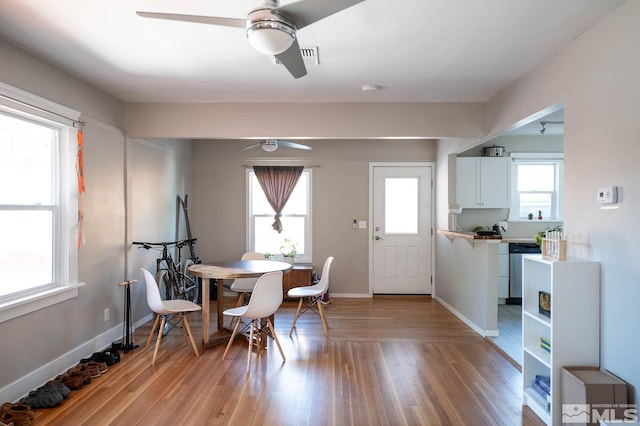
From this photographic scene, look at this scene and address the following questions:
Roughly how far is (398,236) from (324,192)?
141 cm

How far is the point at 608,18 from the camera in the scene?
91.6 inches

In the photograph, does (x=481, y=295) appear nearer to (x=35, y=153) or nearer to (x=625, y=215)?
(x=625, y=215)

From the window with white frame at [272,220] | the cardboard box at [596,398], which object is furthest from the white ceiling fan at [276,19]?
the window with white frame at [272,220]

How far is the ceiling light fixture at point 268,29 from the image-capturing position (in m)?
1.75

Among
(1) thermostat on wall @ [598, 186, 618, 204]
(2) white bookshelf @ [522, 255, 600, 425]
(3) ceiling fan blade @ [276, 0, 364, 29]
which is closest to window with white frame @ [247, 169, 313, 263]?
(2) white bookshelf @ [522, 255, 600, 425]

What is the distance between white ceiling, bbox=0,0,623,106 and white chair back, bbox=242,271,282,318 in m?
1.80

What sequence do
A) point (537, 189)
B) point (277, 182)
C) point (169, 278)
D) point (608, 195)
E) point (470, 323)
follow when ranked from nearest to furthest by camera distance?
point (608, 195) < point (470, 323) < point (169, 278) < point (537, 189) < point (277, 182)

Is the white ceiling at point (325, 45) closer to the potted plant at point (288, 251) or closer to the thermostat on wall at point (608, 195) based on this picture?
the thermostat on wall at point (608, 195)

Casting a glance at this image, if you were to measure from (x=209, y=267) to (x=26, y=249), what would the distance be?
1554mm

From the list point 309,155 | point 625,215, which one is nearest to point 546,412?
point 625,215

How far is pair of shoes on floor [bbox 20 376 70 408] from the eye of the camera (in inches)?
106

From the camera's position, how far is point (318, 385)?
3053 mm

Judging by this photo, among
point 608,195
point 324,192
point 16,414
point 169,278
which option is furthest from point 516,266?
point 16,414

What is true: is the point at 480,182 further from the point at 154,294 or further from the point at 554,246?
the point at 154,294
